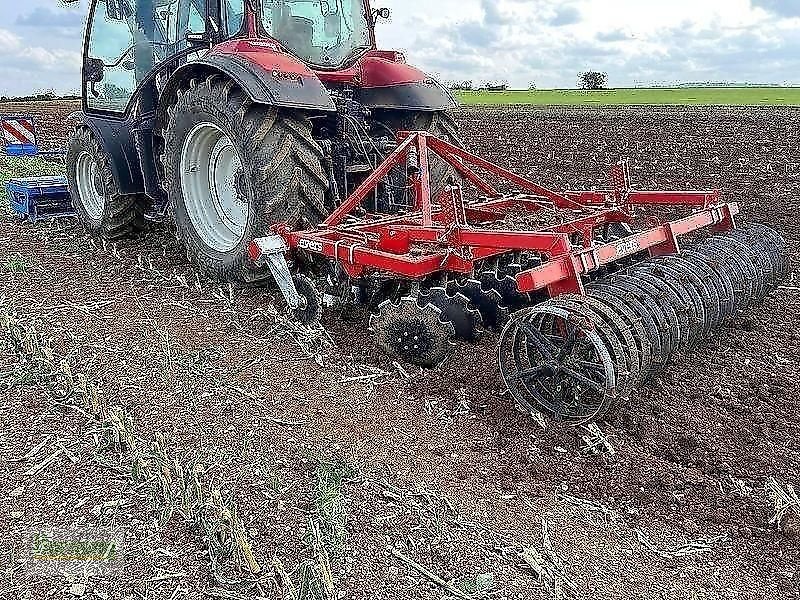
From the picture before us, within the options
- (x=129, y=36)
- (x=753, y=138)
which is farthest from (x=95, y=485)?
(x=753, y=138)

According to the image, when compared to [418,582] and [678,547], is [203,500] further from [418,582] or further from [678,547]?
[678,547]

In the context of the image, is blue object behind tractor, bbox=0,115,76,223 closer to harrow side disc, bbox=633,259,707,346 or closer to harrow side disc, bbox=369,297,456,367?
harrow side disc, bbox=369,297,456,367

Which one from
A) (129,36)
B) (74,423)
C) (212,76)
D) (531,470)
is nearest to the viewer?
(531,470)

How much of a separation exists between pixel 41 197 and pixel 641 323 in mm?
5919

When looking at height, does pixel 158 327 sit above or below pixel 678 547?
above

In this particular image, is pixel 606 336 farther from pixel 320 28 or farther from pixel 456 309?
pixel 320 28

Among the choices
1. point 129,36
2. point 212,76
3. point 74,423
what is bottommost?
point 74,423

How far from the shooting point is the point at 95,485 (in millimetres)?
2791

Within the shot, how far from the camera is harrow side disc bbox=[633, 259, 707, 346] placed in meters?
3.57

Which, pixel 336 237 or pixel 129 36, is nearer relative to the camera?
pixel 336 237

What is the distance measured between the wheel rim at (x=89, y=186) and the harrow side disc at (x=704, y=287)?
182 inches

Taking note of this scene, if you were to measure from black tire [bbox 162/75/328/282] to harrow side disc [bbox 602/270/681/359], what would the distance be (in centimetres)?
178

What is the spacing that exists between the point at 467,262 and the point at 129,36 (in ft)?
11.8

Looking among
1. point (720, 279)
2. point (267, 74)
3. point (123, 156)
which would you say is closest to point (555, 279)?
point (720, 279)
